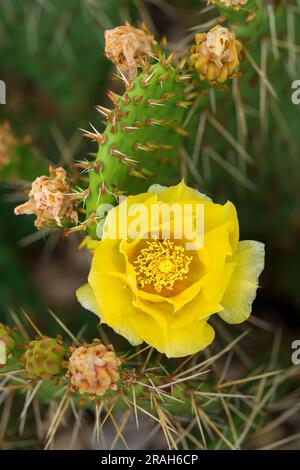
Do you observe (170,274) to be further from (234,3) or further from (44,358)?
(234,3)

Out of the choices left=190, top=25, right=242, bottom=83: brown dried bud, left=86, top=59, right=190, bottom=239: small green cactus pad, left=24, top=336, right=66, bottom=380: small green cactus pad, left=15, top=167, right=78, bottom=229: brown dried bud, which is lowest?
left=24, top=336, right=66, bottom=380: small green cactus pad

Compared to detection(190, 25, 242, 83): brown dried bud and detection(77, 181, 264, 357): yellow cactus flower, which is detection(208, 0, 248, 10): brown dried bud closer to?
detection(190, 25, 242, 83): brown dried bud

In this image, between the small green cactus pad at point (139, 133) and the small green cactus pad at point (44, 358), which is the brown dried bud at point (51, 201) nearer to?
the small green cactus pad at point (139, 133)

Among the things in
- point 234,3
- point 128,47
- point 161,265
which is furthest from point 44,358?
point 234,3

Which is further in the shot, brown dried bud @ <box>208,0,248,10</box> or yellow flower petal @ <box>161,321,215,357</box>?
brown dried bud @ <box>208,0,248,10</box>

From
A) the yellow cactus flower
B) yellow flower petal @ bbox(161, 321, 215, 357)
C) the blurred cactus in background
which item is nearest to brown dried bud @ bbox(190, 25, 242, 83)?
the blurred cactus in background

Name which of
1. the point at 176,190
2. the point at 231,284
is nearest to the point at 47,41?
the point at 176,190
